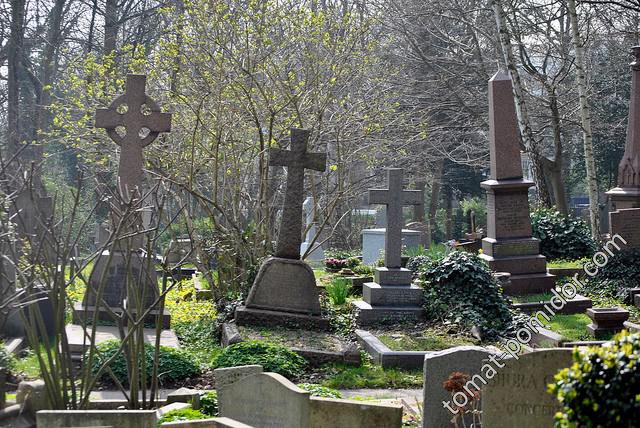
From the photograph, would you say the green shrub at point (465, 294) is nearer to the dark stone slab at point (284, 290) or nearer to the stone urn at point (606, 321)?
the stone urn at point (606, 321)

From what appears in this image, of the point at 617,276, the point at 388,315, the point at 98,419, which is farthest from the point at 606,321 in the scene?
the point at 98,419

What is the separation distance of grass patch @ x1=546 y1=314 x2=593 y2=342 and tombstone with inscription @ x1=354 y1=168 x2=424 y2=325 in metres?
1.95

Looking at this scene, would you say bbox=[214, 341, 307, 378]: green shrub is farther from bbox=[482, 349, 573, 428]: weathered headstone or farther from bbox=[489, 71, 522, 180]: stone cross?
bbox=[489, 71, 522, 180]: stone cross

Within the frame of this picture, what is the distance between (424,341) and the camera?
469 inches

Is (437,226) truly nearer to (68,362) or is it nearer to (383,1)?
(383,1)

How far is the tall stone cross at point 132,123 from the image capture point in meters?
13.8

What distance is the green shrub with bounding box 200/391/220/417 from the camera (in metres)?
7.71

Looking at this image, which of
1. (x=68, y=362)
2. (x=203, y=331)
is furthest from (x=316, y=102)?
(x=68, y=362)

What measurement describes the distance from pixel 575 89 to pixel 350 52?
13085mm

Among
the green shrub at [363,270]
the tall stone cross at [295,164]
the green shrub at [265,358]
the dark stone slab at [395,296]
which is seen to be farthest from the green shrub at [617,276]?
the green shrub at [265,358]

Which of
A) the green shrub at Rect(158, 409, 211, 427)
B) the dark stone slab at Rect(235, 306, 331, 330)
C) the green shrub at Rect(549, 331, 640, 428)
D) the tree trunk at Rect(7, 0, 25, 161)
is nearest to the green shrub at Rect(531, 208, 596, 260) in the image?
the dark stone slab at Rect(235, 306, 331, 330)

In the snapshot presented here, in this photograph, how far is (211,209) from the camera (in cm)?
1595

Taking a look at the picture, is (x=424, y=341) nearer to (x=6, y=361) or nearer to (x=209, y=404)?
(x=209, y=404)

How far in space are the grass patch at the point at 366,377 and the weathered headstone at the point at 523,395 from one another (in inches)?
167
